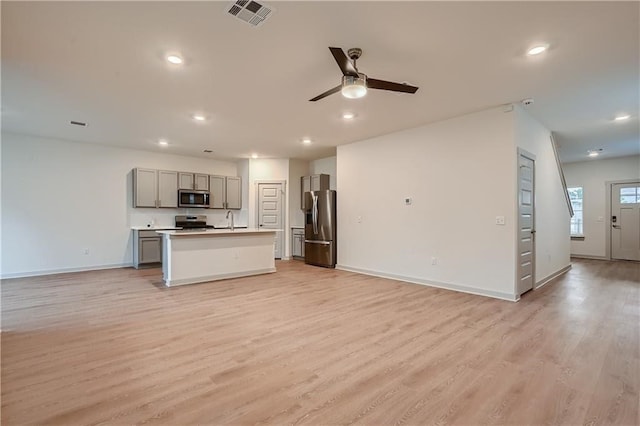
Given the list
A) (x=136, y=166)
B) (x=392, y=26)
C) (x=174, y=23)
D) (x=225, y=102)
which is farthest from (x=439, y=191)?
(x=136, y=166)

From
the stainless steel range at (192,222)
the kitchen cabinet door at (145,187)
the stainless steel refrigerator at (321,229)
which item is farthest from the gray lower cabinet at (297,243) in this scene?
the kitchen cabinet door at (145,187)

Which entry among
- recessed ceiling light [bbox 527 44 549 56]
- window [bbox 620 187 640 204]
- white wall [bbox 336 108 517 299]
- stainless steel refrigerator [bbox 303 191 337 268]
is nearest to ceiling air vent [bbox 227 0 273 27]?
recessed ceiling light [bbox 527 44 549 56]

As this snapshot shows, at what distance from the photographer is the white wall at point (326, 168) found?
8227 mm

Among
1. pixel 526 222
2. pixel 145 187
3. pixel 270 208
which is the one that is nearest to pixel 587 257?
pixel 526 222

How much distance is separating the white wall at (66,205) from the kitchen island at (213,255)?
242 centimetres

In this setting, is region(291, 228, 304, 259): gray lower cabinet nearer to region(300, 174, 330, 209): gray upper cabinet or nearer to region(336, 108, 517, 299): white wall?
region(300, 174, 330, 209): gray upper cabinet

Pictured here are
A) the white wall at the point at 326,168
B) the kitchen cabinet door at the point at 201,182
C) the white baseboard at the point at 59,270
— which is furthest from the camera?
the white wall at the point at 326,168

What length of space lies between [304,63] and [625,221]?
9.54 metres

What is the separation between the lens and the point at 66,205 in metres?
6.38

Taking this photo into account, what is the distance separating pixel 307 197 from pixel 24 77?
5.20 metres

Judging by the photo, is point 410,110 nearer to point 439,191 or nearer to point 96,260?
point 439,191

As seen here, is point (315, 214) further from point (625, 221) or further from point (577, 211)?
point (625, 221)

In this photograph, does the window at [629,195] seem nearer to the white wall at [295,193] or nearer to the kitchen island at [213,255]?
the white wall at [295,193]

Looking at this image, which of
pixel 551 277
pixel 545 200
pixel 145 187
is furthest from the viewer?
pixel 145 187
